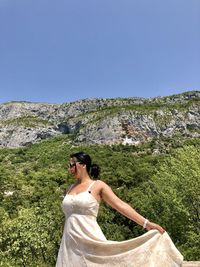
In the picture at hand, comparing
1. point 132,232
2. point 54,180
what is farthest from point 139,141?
point 132,232

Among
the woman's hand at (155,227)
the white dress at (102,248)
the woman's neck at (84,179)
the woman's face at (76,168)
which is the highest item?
the woman's face at (76,168)

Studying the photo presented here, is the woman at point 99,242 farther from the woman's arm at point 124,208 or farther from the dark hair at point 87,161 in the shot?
the dark hair at point 87,161

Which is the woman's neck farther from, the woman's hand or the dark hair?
the woman's hand

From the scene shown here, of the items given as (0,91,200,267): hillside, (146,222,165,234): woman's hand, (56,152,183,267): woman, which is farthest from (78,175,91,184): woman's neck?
(0,91,200,267): hillside

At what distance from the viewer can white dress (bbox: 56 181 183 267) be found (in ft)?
18.7

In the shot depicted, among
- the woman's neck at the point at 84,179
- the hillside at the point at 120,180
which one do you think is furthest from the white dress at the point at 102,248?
the hillside at the point at 120,180

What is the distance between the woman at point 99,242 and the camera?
5.70 m

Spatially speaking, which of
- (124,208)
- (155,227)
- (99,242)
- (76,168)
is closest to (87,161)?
(76,168)

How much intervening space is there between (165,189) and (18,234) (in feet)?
43.3

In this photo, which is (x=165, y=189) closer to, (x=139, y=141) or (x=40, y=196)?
(x=40, y=196)

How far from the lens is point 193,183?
36469 mm

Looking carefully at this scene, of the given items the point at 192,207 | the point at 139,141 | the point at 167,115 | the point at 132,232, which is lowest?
the point at 132,232

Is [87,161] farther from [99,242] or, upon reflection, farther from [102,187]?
[99,242]

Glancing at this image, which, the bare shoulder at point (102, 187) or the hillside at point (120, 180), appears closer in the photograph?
the bare shoulder at point (102, 187)
